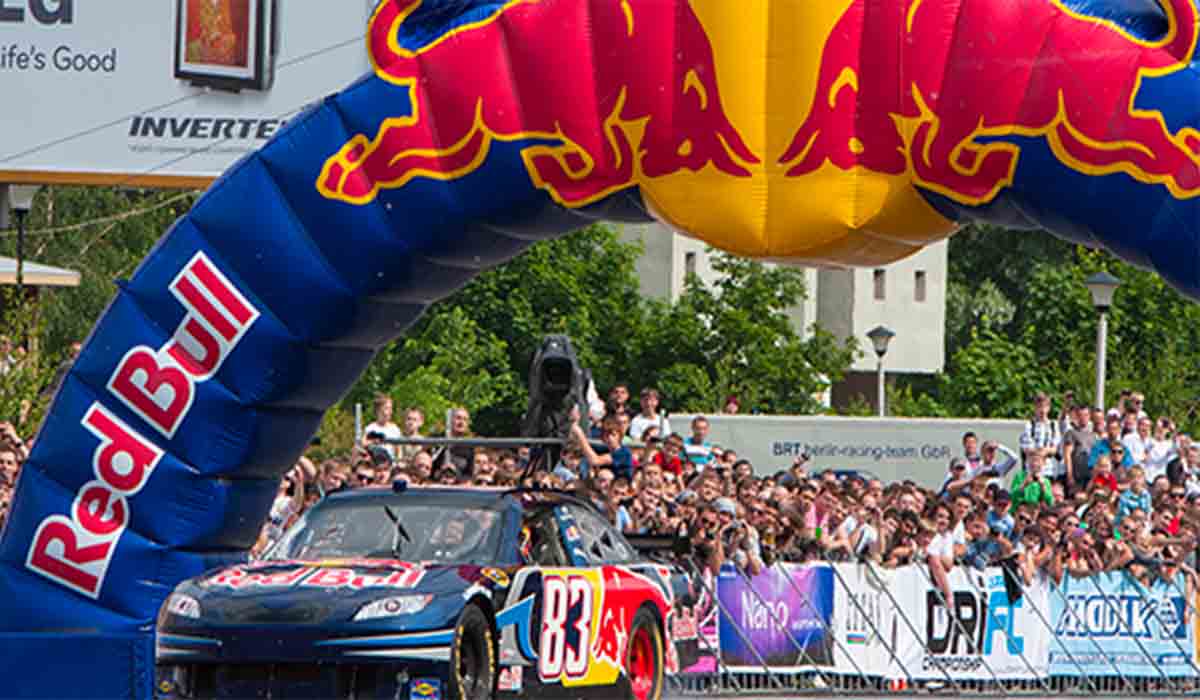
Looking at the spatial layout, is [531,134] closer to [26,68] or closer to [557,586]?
[557,586]

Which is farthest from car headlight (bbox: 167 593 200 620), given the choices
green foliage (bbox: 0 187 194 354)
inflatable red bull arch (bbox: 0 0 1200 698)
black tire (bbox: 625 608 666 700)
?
green foliage (bbox: 0 187 194 354)

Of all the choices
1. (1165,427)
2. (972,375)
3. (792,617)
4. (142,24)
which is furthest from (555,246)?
(792,617)

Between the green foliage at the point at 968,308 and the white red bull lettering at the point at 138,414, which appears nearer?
the white red bull lettering at the point at 138,414

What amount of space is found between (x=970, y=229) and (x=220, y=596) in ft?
189

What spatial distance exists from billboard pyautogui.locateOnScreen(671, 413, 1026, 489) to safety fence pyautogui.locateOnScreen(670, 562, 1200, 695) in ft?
40.1

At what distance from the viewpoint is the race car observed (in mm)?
13875

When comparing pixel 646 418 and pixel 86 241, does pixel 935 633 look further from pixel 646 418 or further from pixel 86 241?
pixel 86 241

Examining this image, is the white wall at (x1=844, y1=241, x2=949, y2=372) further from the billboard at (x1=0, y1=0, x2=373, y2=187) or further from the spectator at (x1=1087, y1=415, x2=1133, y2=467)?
the spectator at (x1=1087, y1=415, x2=1133, y2=467)

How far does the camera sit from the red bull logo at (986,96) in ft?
43.9

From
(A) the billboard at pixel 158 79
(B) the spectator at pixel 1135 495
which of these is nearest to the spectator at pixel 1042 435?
(B) the spectator at pixel 1135 495

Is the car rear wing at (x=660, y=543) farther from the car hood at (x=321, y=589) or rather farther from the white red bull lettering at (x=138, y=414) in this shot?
the white red bull lettering at (x=138, y=414)

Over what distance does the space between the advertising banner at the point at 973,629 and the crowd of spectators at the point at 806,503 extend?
16 cm

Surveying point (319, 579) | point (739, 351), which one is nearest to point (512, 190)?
point (319, 579)

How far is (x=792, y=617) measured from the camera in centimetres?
2039
